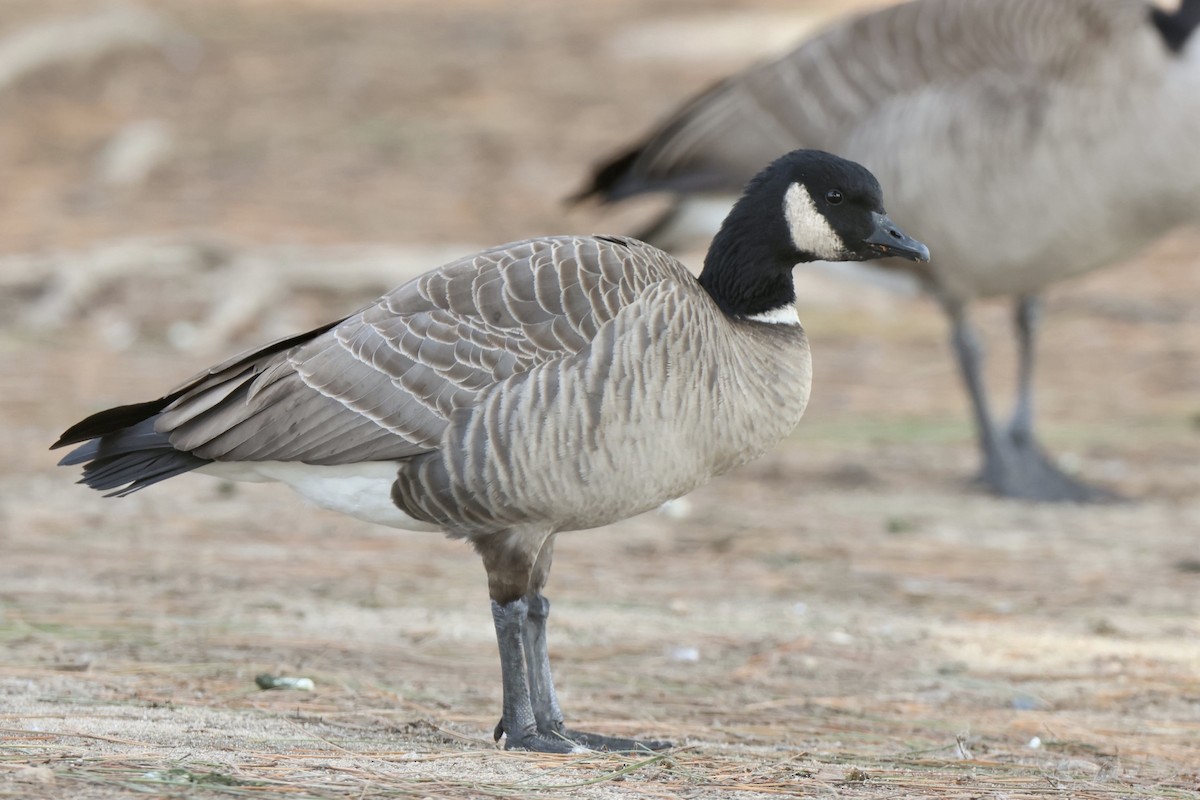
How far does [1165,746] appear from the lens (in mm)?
4434

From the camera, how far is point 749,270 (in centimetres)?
466

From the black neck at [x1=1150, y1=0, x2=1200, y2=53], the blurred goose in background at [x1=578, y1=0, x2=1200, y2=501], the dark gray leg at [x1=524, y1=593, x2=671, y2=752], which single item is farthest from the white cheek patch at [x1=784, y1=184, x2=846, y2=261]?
the black neck at [x1=1150, y1=0, x2=1200, y2=53]

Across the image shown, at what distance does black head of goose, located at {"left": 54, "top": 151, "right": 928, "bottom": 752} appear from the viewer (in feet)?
13.7

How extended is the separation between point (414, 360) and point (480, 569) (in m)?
2.27

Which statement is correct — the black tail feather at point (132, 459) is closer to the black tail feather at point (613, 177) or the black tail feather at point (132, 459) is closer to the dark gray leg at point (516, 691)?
the dark gray leg at point (516, 691)

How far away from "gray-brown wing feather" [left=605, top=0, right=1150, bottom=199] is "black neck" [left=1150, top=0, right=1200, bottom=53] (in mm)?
76

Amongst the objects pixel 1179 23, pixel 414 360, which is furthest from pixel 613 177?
pixel 414 360

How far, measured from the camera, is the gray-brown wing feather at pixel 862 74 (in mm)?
7992

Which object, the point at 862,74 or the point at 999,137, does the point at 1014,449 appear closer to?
the point at 999,137

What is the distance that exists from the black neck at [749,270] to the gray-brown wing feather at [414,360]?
0.73ft

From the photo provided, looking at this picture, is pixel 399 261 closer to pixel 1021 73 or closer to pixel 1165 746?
pixel 1021 73

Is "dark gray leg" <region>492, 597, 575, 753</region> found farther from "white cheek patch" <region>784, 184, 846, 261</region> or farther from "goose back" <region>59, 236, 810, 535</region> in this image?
"white cheek patch" <region>784, 184, 846, 261</region>

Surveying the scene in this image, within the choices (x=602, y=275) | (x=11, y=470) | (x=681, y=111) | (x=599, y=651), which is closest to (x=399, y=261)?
(x=681, y=111)

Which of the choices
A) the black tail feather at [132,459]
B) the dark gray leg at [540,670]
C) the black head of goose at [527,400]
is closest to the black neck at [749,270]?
the black head of goose at [527,400]
